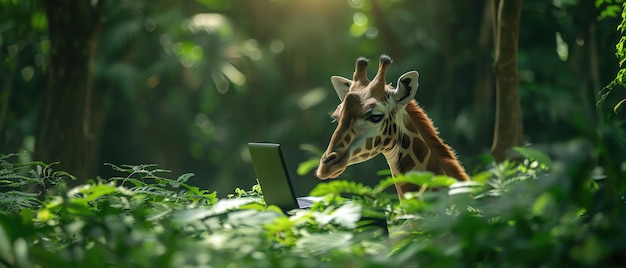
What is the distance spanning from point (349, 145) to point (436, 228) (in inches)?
87.1

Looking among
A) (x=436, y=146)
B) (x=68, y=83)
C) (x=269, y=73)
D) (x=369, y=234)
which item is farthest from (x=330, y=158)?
(x=269, y=73)

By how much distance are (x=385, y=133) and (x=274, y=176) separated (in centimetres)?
138

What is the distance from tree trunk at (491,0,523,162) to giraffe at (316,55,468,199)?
233 centimetres

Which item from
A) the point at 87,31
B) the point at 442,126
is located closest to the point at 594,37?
the point at 442,126

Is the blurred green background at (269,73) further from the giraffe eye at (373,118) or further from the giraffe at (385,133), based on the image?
the giraffe eye at (373,118)

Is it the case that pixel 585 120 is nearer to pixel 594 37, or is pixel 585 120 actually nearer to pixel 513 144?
pixel 513 144

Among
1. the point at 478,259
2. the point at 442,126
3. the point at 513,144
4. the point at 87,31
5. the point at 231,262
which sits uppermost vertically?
the point at 87,31

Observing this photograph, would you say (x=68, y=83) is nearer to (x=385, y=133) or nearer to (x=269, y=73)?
(x=385, y=133)

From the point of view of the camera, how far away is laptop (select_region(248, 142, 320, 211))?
3.08m

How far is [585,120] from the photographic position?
1.90m

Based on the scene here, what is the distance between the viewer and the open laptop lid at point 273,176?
3082 millimetres

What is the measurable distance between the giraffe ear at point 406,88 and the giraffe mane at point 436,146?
0.15m

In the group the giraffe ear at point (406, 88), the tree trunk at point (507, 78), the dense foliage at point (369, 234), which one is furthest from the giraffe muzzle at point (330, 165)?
the tree trunk at point (507, 78)

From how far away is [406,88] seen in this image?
451cm
